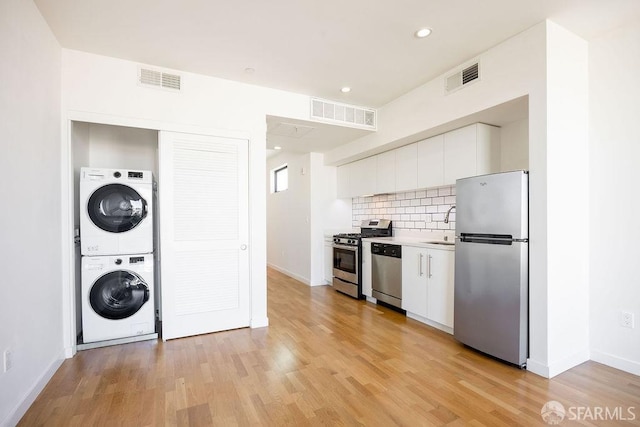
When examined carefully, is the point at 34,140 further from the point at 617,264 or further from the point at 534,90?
the point at 617,264

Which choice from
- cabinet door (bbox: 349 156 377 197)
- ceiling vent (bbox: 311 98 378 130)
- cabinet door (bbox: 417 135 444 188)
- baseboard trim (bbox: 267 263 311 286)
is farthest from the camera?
baseboard trim (bbox: 267 263 311 286)

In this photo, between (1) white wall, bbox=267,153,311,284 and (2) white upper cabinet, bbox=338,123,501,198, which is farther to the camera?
(1) white wall, bbox=267,153,311,284

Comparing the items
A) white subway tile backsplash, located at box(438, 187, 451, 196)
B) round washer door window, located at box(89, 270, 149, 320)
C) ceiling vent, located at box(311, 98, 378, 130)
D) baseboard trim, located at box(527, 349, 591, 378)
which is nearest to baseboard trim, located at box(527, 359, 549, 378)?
baseboard trim, located at box(527, 349, 591, 378)

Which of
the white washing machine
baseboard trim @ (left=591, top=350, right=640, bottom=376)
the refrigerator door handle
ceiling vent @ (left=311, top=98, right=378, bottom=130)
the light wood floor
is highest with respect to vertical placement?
ceiling vent @ (left=311, top=98, right=378, bottom=130)

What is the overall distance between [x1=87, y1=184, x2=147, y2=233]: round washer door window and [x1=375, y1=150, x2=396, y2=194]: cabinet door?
9.80 feet

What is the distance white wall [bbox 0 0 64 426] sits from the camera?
1765 mm

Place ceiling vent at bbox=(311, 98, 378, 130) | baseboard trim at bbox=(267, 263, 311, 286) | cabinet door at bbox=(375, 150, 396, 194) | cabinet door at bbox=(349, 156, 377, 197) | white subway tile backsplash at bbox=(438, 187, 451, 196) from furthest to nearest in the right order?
baseboard trim at bbox=(267, 263, 311, 286) < cabinet door at bbox=(349, 156, 377, 197) < cabinet door at bbox=(375, 150, 396, 194) < white subway tile backsplash at bbox=(438, 187, 451, 196) < ceiling vent at bbox=(311, 98, 378, 130)

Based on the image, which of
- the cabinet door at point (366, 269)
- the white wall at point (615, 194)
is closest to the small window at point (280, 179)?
the cabinet door at point (366, 269)

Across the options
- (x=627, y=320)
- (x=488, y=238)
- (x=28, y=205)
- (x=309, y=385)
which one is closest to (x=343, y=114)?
(x=488, y=238)

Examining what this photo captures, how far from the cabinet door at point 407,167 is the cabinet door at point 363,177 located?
0.52m

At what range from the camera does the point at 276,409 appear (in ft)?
6.43

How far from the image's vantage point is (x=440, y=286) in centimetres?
328

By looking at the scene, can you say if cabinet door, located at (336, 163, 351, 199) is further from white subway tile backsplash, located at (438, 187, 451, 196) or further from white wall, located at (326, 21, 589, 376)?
white wall, located at (326, 21, 589, 376)

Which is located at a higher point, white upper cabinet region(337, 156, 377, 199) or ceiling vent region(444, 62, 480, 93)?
ceiling vent region(444, 62, 480, 93)
